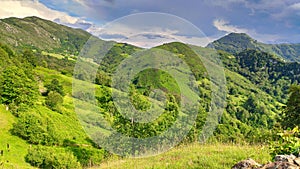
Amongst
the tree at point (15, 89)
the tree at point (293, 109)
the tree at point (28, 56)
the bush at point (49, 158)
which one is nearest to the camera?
the tree at point (293, 109)

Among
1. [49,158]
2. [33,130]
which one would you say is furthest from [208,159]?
[33,130]

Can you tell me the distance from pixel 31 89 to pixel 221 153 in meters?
79.4

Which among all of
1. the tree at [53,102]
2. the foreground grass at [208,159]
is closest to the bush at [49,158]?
the tree at [53,102]

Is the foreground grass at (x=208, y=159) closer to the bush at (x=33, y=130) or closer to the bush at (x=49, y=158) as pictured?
the bush at (x=49, y=158)

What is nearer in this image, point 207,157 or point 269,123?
point 207,157

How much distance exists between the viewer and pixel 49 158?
63.2 meters

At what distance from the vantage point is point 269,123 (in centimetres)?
18088

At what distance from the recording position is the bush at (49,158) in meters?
60.3

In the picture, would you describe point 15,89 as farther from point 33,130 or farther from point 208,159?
point 208,159

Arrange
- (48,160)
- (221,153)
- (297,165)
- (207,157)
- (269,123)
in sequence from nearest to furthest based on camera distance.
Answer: (297,165)
(207,157)
(221,153)
(48,160)
(269,123)

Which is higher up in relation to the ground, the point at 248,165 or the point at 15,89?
the point at 248,165

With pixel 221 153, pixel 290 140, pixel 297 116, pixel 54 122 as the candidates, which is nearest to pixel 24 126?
pixel 54 122

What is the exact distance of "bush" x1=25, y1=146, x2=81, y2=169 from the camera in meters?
60.3

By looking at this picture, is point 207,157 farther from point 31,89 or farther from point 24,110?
point 31,89
